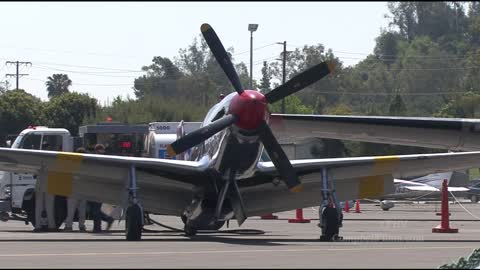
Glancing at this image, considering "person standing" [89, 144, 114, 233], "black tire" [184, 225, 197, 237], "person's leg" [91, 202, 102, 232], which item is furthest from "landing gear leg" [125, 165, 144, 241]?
"person's leg" [91, 202, 102, 232]

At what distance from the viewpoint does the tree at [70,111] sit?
5925 cm

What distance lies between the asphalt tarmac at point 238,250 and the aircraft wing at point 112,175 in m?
0.77

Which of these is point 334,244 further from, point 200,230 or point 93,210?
point 93,210

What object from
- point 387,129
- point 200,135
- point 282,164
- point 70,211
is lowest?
point 70,211

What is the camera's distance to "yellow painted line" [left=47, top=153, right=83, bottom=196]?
19.3m

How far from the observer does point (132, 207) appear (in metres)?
18.9

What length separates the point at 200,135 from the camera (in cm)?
1856

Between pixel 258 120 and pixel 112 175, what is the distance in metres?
3.37

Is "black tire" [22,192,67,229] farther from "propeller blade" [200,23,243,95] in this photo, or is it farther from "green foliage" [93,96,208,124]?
"green foliage" [93,96,208,124]

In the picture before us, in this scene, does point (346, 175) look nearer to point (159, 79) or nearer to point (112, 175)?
point (112, 175)

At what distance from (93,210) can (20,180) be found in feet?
15.4

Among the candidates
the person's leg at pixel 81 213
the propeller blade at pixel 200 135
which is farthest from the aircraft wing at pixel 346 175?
the person's leg at pixel 81 213

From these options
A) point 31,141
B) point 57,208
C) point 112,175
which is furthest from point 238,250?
point 31,141

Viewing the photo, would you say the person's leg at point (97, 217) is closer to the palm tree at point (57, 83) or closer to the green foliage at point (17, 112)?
the green foliage at point (17, 112)
